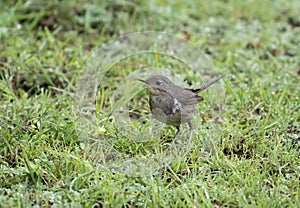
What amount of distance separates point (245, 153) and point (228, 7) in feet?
10.2

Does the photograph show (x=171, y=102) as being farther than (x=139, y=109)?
No

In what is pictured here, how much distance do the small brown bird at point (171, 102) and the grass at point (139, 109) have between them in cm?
17

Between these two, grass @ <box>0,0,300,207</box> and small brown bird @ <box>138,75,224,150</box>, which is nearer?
grass @ <box>0,0,300,207</box>

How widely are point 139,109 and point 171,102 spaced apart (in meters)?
0.77

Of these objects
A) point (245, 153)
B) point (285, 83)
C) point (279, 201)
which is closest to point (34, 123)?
point (245, 153)

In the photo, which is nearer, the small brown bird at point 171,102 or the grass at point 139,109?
the grass at point 139,109

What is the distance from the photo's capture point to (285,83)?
5.42 meters

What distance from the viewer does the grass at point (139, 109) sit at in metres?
3.87

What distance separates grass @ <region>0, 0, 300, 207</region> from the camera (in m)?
3.87

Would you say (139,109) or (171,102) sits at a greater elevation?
(171,102)

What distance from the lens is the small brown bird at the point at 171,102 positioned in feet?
14.1

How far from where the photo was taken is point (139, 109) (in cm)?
504

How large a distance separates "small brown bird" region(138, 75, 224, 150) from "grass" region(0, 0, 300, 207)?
0.17 m

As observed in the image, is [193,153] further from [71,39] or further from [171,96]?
[71,39]
